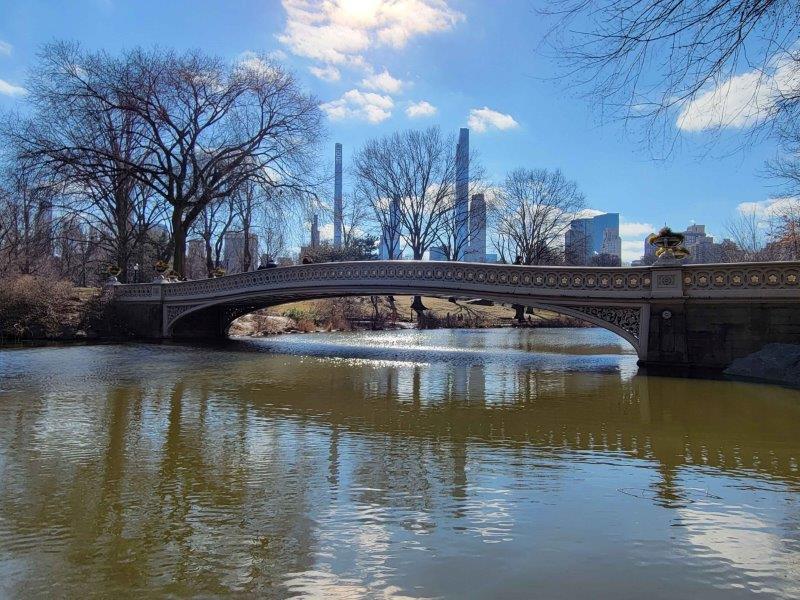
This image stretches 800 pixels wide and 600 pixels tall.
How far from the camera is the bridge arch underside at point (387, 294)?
14.7m

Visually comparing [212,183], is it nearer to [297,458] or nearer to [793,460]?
[297,458]

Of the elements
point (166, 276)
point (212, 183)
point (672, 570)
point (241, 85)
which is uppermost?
point (241, 85)

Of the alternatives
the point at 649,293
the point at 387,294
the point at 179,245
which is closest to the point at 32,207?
the point at 179,245

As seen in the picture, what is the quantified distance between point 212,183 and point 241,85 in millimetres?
4579

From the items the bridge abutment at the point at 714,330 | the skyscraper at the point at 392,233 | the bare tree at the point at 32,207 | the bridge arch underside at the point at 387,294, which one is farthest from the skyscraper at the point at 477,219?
the bridge abutment at the point at 714,330

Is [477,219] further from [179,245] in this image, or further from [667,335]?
[667,335]

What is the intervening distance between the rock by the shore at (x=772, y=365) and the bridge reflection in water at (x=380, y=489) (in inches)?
101

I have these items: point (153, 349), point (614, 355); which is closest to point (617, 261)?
point (614, 355)

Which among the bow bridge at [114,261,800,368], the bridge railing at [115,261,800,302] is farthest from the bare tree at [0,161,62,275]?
the bow bridge at [114,261,800,368]

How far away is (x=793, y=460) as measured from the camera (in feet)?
18.2

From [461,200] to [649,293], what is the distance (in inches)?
1246

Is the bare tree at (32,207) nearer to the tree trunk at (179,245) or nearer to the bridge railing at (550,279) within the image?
the tree trunk at (179,245)

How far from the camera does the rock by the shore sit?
11.8 meters

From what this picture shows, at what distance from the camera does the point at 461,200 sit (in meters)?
45.0
